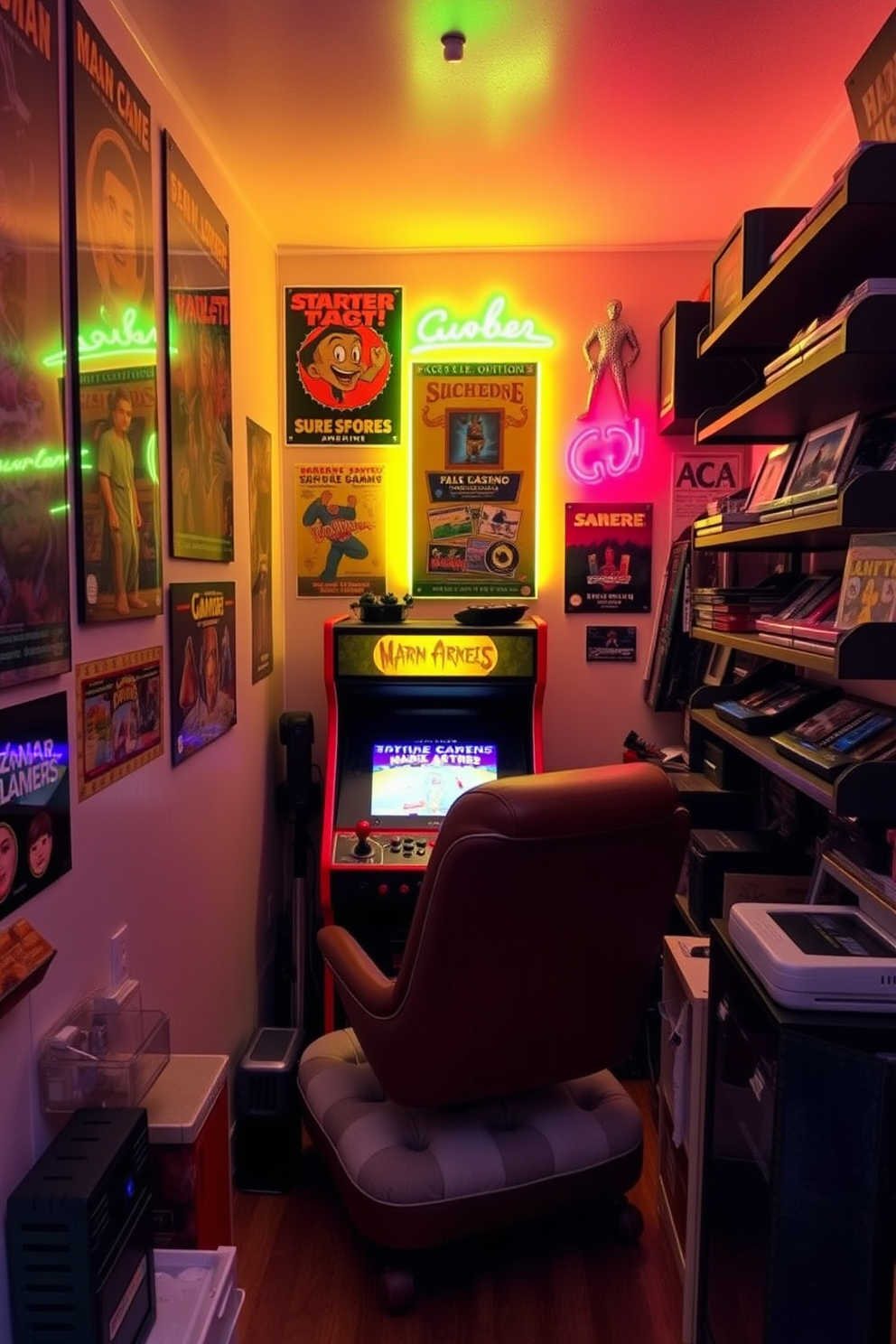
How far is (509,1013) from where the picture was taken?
2.05 meters

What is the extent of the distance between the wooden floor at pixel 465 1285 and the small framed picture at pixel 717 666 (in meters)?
1.63

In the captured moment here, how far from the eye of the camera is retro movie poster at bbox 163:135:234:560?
88.3 inches

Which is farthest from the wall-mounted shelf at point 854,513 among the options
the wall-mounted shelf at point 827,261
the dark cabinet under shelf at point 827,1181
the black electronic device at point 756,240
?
the dark cabinet under shelf at point 827,1181

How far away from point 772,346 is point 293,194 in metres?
1.61

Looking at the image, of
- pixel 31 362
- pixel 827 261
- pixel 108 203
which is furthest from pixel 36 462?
pixel 827 261

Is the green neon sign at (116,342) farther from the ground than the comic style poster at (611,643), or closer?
farther from the ground

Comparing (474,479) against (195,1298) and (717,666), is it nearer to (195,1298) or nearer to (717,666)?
(717,666)

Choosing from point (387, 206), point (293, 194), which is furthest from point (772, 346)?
point (293, 194)

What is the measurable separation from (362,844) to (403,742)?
0.44m

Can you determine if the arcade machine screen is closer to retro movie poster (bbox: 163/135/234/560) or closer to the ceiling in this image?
retro movie poster (bbox: 163/135/234/560)

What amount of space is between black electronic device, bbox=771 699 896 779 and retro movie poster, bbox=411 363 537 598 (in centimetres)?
169

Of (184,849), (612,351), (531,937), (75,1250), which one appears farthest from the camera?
(612,351)

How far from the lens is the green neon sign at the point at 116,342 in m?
1.66

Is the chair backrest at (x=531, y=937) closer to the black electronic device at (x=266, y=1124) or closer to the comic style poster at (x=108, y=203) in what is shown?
the black electronic device at (x=266, y=1124)
